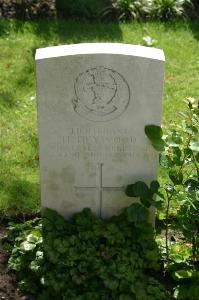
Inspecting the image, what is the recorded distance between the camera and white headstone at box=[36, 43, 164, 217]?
3.81m

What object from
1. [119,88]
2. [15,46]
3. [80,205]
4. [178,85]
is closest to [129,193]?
[80,205]

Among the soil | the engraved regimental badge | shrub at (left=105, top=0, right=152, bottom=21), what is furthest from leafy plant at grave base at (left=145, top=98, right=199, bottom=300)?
shrub at (left=105, top=0, right=152, bottom=21)

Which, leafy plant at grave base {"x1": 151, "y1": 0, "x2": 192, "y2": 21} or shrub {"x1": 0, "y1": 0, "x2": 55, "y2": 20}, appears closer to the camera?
shrub {"x1": 0, "y1": 0, "x2": 55, "y2": 20}

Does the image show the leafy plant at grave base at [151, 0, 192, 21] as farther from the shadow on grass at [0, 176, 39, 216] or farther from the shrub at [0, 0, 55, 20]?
the shadow on grass at [0, 176, 39, 216]

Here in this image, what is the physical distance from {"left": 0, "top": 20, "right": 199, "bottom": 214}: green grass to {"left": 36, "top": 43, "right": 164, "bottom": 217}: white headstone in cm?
75

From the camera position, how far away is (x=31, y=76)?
6.84 metres

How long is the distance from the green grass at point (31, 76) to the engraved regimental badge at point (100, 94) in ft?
4.08

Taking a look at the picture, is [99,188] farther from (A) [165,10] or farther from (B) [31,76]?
(A) [165,10]

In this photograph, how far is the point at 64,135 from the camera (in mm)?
4051

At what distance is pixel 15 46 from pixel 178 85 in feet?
6.82

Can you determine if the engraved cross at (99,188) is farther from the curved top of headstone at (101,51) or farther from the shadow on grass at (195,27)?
the shadow on grass at (195,27)

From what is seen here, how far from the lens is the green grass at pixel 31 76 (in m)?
5.23

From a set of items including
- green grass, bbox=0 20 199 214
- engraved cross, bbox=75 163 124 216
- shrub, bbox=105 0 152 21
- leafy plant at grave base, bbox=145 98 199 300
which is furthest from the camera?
shrub, bbox=105 0 152 21

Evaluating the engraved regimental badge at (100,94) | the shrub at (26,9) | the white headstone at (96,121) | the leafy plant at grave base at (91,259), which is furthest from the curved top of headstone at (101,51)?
the shrub at (26,9)
